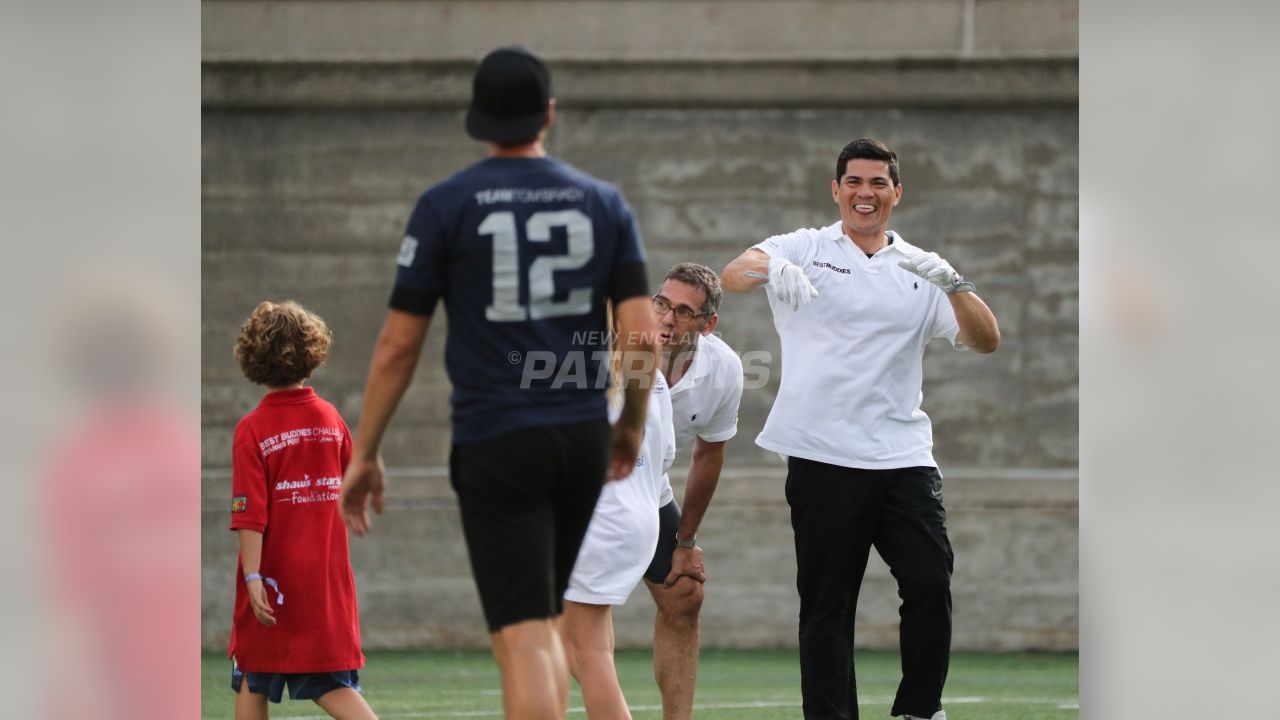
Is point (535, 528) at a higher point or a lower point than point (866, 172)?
lower

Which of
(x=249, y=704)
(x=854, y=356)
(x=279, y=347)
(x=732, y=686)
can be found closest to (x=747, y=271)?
(x=854, y=356)

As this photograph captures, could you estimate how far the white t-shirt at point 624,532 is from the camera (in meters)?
5.35

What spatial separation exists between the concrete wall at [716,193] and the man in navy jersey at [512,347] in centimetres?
693

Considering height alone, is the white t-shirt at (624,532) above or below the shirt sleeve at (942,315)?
below

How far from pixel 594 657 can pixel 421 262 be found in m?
1.77

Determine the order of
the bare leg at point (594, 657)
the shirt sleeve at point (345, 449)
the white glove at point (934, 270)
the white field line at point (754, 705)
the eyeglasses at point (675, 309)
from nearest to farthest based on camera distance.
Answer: the bare leg at point (594, 657)
the shirt sleeve at point (345, 449)
the white glove at point (934, 270)
the eyeglasses at point (675, 309)
the white field line at point (754, 705)

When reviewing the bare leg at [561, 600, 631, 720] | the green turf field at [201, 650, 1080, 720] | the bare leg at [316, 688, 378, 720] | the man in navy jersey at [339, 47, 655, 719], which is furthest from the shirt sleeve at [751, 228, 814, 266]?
the green turf field at [201, 650, 1080, 720]

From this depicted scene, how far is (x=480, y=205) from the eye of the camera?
4.17 m

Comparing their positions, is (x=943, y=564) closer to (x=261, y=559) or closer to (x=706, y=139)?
(x=261, y=559)

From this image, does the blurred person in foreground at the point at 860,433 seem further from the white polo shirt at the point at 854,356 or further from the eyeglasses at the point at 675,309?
the eyeglasses at the point at 675,309

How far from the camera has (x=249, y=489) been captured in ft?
17.5

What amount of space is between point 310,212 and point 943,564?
6.78 m
